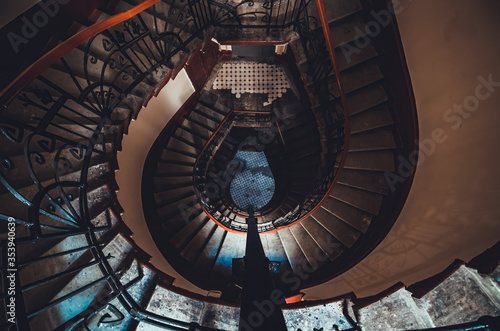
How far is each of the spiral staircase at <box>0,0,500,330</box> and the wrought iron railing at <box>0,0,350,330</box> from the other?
2 centimetres

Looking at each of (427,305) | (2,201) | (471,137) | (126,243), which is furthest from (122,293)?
(471,137)

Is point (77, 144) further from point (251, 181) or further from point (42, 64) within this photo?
point (251, 181)

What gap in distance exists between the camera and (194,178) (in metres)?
5.81

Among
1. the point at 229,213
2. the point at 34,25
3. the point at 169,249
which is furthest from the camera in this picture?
the point at 229,213

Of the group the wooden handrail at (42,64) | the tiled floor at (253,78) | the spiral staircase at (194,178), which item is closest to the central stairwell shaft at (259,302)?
the spiral staircase at (194,178)

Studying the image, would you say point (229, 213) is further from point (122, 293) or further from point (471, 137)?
point (471, 137)

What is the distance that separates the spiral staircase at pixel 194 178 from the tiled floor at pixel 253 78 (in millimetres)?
211

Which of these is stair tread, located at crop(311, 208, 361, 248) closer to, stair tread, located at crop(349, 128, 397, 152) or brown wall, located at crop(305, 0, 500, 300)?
brown wall, located at crop(305, 0, 500, 300)

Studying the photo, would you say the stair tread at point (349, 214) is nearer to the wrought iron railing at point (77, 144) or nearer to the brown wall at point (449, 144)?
the brown wall at point (449, 144)

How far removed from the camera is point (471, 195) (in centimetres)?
311

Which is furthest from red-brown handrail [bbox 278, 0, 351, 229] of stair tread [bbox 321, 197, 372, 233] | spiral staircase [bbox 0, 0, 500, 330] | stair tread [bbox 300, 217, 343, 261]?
stair tread [bbox 300, 217, 343, 261]

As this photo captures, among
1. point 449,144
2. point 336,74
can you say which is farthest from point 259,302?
point 449,144

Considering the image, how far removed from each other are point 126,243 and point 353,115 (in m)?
4.11

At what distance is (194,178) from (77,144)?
3.26 meters
